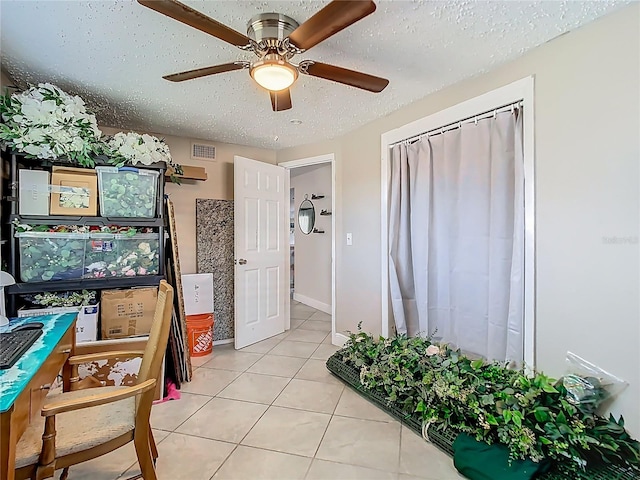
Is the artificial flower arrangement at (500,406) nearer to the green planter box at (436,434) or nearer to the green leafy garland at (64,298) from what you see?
the green planter box at (436,434)

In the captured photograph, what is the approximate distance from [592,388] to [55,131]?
3416mm

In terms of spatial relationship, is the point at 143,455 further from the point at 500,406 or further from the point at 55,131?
the point at 55,131

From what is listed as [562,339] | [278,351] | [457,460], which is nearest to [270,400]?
[278,351]

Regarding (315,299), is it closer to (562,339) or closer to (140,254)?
(140,254)

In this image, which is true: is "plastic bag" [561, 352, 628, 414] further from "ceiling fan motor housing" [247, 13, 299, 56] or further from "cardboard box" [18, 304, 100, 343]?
"cardboard box" [18, 304, 100, 343]

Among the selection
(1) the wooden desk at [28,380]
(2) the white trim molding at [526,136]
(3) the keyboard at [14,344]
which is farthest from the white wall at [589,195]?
(3) the keyboard at [14,344]

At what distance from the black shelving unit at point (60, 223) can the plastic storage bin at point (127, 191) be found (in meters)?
0.04

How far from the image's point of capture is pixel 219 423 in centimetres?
214

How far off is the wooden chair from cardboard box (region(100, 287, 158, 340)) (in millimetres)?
893

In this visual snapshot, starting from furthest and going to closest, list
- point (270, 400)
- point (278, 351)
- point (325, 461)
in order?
1. point (278, 351)
2. point (270, 400)
3. point (325, 461)

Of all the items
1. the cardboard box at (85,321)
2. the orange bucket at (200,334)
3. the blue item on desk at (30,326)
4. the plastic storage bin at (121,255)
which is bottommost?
the orange bucket at (200,334)

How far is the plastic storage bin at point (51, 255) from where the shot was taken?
2203mm

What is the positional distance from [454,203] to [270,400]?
2.00 metres

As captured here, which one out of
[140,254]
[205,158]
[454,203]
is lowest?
[140,254]
